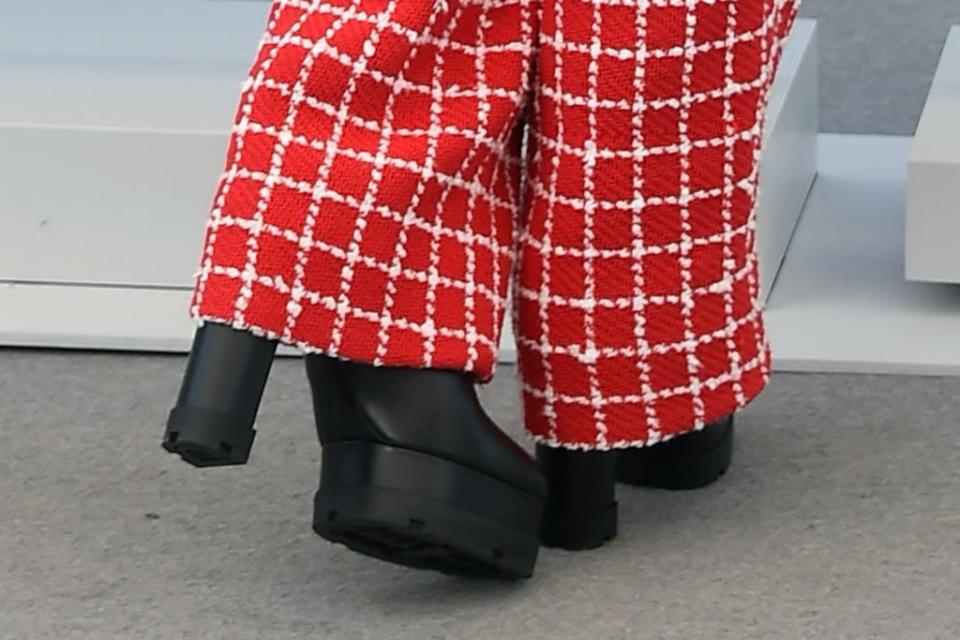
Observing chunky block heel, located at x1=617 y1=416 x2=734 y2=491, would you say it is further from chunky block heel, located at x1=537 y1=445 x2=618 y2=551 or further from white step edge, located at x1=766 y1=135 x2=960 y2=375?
white step edge, located at x1=766 y1=135 x2=960 y2=375

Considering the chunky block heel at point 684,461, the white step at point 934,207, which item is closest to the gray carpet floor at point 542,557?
the chunky block heel at point 684,461

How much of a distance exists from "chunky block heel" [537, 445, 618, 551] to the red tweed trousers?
2 centimetres

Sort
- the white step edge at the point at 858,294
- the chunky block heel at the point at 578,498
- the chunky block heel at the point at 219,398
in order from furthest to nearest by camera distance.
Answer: the white step edge at the point at 858,294
the chunky block heel at the point at 578,498
the chunky block heel at the point at 219,398

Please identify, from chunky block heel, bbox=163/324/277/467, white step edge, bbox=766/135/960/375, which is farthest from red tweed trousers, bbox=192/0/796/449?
white step edge, bbox=766/135/960/375

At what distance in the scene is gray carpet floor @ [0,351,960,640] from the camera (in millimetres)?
906

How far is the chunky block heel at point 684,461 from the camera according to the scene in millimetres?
1044

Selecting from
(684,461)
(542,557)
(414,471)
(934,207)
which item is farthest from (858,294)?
(414,471)

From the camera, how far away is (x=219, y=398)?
0.84 m

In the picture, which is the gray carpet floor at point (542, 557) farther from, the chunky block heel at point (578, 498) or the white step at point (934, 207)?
the white step at point (934, 207)

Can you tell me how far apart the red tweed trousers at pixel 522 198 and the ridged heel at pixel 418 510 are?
0.05 meters

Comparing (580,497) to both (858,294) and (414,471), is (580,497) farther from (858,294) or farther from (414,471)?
(858,294)

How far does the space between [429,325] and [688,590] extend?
19 centimetres

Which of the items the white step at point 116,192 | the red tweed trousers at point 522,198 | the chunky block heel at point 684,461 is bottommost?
the white step at point 116,192

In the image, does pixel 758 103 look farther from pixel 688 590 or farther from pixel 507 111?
pixel 688 590
